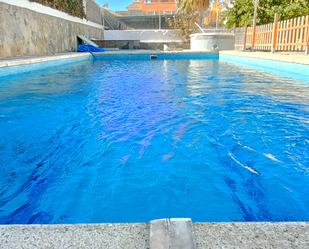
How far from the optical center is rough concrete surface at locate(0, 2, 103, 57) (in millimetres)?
10617

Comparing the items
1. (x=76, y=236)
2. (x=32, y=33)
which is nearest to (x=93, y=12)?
(x=32, y=33)

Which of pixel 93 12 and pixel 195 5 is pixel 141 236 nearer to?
pixel 195 5

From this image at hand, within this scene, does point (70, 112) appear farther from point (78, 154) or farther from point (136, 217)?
point (136, 217)

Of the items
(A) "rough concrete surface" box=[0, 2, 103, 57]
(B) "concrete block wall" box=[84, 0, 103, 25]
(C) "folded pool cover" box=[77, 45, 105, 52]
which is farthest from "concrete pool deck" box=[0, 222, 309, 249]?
(B) "concrete block wall" box=[84, 0, 103, 25]

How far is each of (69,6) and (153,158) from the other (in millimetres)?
17728

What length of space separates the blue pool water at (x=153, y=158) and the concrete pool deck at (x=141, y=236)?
2.52ft

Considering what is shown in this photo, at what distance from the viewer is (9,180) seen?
7.83 ft

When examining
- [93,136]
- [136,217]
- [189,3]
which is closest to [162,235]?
[136,217]

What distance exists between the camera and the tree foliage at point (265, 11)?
1592cm

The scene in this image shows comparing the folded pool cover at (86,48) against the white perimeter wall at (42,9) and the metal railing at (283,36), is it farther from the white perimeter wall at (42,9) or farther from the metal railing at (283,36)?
the metal railing at (283,36)

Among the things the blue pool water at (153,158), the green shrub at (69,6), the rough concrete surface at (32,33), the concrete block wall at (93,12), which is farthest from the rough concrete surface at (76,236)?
the concrete block wall at (93,12)

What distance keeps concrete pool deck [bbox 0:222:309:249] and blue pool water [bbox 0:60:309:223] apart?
77cm

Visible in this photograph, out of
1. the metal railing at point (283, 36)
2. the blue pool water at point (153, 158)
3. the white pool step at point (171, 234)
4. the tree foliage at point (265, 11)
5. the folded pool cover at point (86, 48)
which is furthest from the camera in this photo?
the folded pool cover at point (86, 48)

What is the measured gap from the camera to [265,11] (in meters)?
17.5
